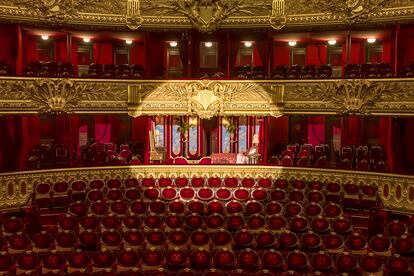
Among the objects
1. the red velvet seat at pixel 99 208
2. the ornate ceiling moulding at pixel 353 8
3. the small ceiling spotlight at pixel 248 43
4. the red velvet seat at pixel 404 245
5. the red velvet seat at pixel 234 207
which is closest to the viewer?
the red velvet seat at pixel 404 245

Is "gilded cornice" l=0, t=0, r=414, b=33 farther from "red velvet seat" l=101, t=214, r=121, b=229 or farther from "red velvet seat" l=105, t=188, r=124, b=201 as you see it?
"red velvet seat" l=101, t=214, r=121, b=229

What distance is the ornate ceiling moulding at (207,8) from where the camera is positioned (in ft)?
31.7

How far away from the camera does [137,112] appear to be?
9.35 metres

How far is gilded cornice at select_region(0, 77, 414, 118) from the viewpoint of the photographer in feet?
28.3

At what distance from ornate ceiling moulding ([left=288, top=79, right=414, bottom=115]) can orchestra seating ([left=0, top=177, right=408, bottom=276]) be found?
1.39 metres

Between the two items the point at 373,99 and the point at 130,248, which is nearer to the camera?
the point at 130,248

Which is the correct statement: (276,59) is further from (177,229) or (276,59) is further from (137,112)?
(177,229)

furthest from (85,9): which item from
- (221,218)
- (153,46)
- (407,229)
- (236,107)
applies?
(407,229)

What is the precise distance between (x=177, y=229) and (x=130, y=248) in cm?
63

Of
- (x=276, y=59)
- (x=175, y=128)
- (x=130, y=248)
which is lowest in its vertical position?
(x=130, y=248)

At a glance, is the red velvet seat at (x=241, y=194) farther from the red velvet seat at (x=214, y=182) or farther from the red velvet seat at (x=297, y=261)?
the red velvet seat at (x=297, y=261)

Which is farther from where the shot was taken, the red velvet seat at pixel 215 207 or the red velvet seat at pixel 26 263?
the red velvet seat at pixel 215 207

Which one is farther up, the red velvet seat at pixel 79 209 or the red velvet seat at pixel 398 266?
the red velvet seat at pixel 79 209

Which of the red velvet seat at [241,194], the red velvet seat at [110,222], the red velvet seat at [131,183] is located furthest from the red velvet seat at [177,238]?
the red velvet seat at [131,183]
